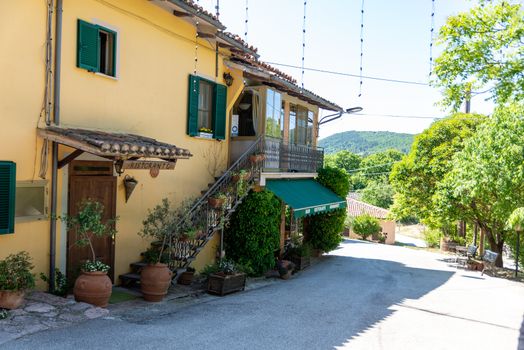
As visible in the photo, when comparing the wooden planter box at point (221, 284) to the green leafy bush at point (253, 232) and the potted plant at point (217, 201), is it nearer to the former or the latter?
the potted plant at point (217, 201)

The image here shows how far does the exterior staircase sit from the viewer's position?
470 inches

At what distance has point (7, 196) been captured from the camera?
8.80m

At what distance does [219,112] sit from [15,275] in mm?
→ 8818

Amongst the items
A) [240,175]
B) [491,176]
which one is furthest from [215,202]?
[491,176]

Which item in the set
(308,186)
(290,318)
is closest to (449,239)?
(308,186)

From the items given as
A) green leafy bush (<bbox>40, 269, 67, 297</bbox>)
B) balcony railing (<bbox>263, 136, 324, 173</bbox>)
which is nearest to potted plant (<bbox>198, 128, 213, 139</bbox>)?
balcony railing (<bbox>263, 136, 324, 173</bbox>)

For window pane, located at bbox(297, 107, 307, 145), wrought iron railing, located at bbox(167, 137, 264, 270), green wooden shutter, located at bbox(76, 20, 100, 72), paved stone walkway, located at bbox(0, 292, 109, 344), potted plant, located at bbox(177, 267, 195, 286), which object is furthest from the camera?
window pane, located at bbox(297, 107, 307, 145)

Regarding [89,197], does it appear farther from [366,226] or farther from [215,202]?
[366,226]

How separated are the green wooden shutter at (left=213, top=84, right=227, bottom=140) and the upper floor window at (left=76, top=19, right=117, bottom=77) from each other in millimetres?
4509

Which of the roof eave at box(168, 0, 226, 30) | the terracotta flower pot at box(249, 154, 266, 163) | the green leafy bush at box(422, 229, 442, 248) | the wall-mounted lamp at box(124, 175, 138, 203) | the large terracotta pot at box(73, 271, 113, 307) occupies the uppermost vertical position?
the roof eave at box(168, 0, 226, 30)

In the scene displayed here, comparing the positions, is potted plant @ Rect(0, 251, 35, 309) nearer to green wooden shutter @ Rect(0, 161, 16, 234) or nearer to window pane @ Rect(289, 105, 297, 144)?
green wooden shutter @ Rect(0, 161, 16, 234)

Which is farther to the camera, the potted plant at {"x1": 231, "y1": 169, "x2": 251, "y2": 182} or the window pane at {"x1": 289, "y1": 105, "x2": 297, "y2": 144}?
the window pane at {"x1": 289, "y1": 105, "x2": 297, "y2": 144}

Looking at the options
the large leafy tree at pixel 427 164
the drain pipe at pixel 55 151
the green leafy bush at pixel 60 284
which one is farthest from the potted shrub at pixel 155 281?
the large leafy tree at pixel 427 164

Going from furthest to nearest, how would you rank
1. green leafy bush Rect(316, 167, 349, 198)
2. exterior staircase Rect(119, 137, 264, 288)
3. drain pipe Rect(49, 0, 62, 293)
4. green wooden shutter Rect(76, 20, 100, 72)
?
green leafy bush Rect(316, 167, 349, 198), exterior staircase Rect(119, 137, 264, 288), green wooden shutter Rect(76, 20, 100, 72), drain pipe Rect(49, 0, 62, 293)
